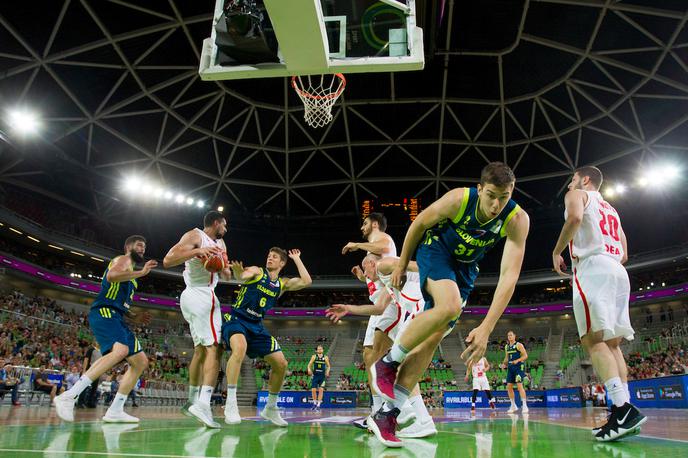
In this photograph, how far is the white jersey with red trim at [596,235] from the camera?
4.68 m

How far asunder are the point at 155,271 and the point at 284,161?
45.2ft

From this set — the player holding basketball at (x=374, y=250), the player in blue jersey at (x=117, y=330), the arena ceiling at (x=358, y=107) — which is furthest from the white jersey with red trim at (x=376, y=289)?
the arena ceiling at (x=358, y=107)

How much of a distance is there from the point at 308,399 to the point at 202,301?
1838 centimetres

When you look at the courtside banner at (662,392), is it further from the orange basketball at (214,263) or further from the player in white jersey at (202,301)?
the orange basketball at (214,263)

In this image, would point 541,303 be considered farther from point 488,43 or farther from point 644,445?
point 644,445

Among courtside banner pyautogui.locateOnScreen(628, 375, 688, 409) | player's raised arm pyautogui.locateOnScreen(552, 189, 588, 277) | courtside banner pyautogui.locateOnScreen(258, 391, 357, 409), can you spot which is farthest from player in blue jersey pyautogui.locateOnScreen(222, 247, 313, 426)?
courtside banner pyautogui.locateOnScreen(258, 391, 357, 409)

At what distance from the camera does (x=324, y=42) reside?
6.80 metres

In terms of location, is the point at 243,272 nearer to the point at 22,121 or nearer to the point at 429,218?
the point at 429,218

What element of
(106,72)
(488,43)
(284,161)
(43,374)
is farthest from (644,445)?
(284,161)

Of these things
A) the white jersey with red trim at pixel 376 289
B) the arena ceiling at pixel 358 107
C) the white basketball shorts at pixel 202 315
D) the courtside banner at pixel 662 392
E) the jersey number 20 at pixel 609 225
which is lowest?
the courtside banner at pixel 662 392

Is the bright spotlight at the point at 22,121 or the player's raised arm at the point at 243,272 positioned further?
the bright spotlight at the point at 22,121

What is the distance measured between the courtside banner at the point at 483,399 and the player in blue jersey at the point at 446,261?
19.5 meters

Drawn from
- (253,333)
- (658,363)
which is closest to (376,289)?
(253,333)

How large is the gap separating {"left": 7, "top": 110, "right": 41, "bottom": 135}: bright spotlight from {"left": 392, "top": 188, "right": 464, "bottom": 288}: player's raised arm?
2377 centimetres
